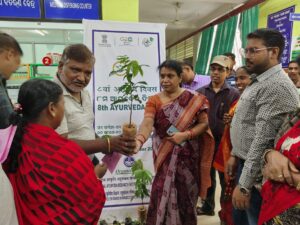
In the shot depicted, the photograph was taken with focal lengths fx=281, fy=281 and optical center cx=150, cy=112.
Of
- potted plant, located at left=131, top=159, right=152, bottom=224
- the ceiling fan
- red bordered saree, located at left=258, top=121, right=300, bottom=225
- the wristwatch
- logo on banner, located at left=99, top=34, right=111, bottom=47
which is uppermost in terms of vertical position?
the ceiling fan

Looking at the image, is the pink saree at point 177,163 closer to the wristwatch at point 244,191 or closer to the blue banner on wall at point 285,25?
the wristwatch at point 244,191

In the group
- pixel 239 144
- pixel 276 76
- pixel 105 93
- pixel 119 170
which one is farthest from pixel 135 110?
pixel 276 76

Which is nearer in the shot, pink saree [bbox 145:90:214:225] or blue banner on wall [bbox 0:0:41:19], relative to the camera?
pink saree [bbox 145:90:214:225]

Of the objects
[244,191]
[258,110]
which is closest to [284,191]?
[244,191]

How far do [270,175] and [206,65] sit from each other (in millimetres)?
6505

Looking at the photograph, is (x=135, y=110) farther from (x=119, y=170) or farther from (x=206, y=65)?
(x=206, y=65)

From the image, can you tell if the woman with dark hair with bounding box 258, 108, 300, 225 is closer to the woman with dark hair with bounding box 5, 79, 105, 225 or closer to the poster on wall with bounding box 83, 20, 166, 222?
the woman with dark hair with bounding box 5, 79, 105, 225

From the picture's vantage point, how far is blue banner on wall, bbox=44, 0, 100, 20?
3.58 meters

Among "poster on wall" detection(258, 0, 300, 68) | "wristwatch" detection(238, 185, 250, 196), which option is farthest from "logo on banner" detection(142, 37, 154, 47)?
"poster on wall" detection(258, 0, 300, 68)

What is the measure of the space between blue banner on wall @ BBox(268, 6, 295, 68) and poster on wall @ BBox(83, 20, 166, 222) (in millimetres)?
2614

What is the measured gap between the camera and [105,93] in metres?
2.58

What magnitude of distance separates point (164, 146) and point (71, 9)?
251 cm

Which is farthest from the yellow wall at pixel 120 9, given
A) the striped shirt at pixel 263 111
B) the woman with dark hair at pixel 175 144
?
the striped shirt at pixel 263 111

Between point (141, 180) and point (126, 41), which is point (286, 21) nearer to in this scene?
point (126, 41)
